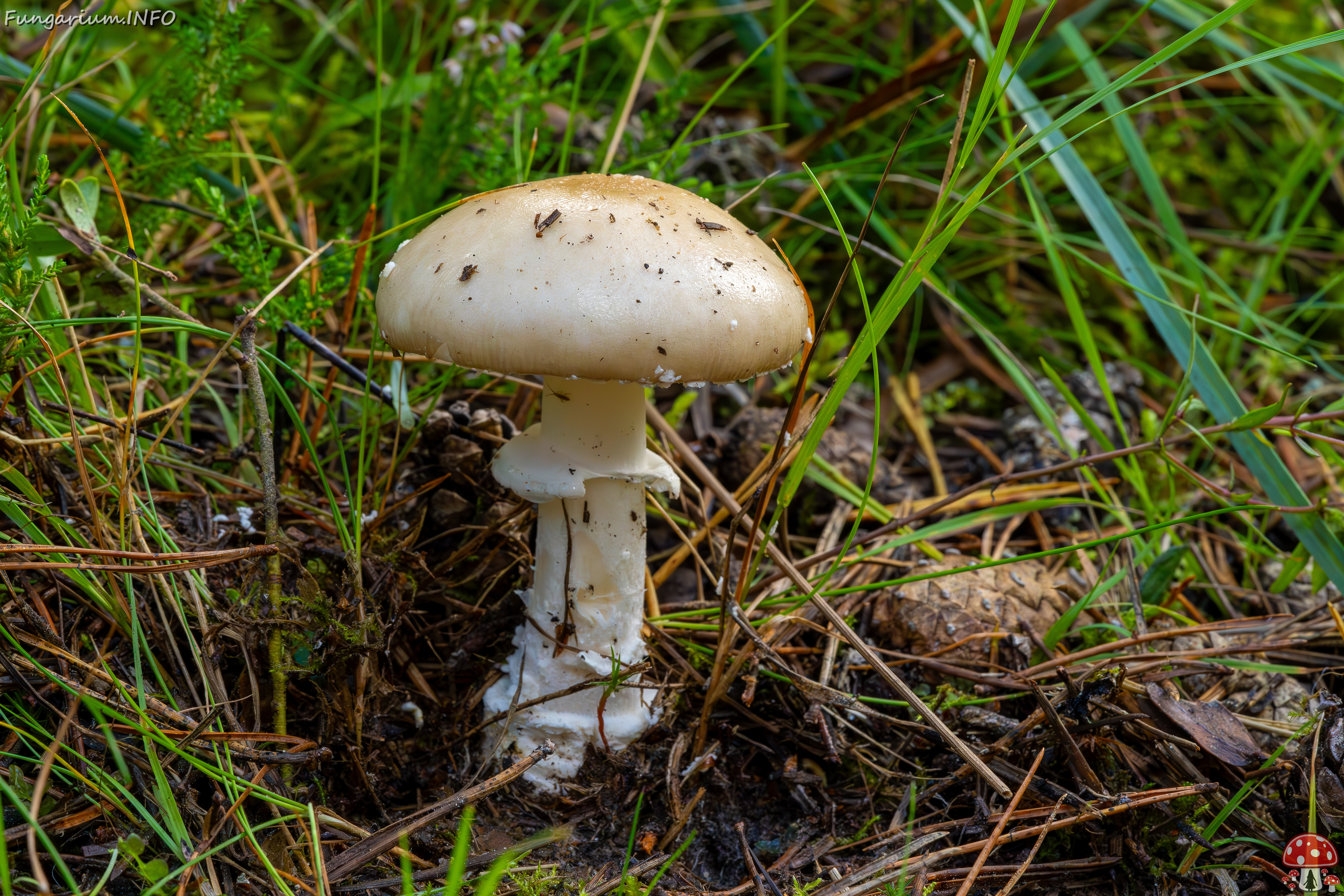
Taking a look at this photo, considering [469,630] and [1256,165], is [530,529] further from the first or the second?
[1256,165]

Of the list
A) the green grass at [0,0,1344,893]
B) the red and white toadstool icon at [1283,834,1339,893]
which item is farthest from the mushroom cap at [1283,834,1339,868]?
the green grass at [0,0,1344,893]

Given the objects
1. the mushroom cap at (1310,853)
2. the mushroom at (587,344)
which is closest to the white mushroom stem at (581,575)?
the mushroom at (587,344)

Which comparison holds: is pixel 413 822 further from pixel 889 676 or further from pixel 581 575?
pixel 889 676

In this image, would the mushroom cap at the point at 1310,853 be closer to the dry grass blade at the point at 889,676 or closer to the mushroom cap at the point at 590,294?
the dry grass blade at the point at 889,676

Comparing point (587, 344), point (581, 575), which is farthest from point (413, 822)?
point (587, 344)

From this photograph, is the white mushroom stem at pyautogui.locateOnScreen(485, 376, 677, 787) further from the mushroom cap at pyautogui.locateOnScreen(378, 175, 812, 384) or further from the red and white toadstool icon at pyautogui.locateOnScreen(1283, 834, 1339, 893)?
the red and white toadstool icon at pyautogui.locateOnScreen(1283, 834, 1339, 893)
